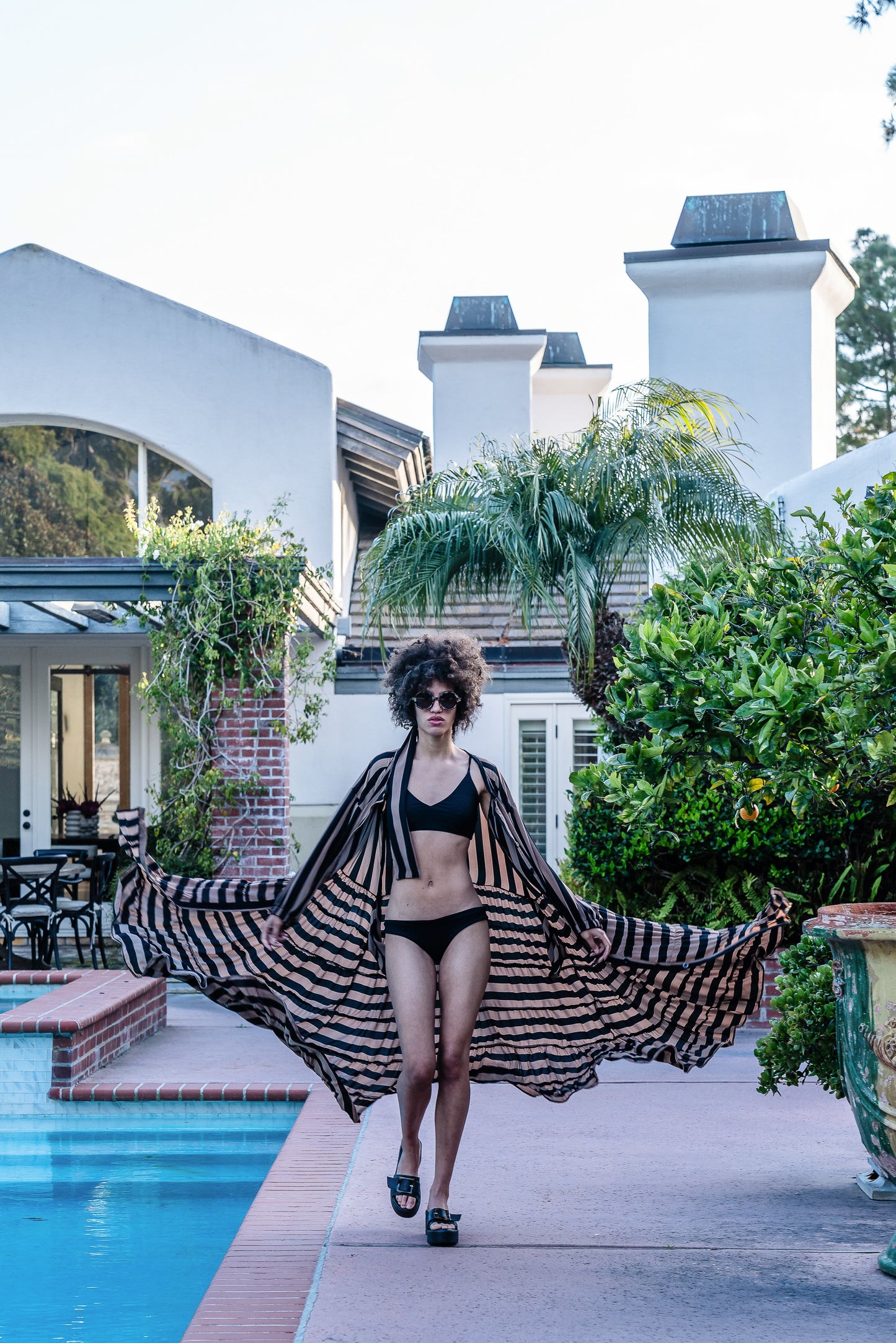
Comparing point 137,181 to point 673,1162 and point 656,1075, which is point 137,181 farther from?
point 673,1162

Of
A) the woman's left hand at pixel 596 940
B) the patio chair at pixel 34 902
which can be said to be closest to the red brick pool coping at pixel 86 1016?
the patio chair at pixel 34 902

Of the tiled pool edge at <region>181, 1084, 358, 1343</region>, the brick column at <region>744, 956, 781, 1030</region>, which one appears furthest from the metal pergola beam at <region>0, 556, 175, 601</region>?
the brick column at <region>744, 956, 781, 1030</region>

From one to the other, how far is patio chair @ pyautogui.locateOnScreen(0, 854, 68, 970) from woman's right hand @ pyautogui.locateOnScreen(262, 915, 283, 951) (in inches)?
218

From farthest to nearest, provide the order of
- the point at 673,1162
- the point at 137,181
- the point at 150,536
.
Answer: the point at 137,181
the point at 150,536
the point at 673,1162

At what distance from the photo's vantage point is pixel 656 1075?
6.92 metres

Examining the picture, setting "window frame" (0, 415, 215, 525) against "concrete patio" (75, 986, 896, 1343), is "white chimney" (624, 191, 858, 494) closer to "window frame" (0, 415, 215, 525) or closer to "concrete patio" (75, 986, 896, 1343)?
"window frame" (0, 415, 215, 525)

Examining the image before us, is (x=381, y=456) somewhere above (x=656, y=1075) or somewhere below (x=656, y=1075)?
above

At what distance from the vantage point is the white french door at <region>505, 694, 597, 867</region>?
13273 millimetres

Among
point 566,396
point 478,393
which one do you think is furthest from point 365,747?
point 566,396

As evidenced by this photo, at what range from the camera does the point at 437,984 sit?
4309 mm

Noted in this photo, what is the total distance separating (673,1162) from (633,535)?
477cm

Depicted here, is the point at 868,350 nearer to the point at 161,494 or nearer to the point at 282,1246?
the point at 161,494

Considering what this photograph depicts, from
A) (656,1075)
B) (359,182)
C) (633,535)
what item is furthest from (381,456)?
(656,1075)

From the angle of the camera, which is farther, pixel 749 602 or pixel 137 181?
pixel 137 181
